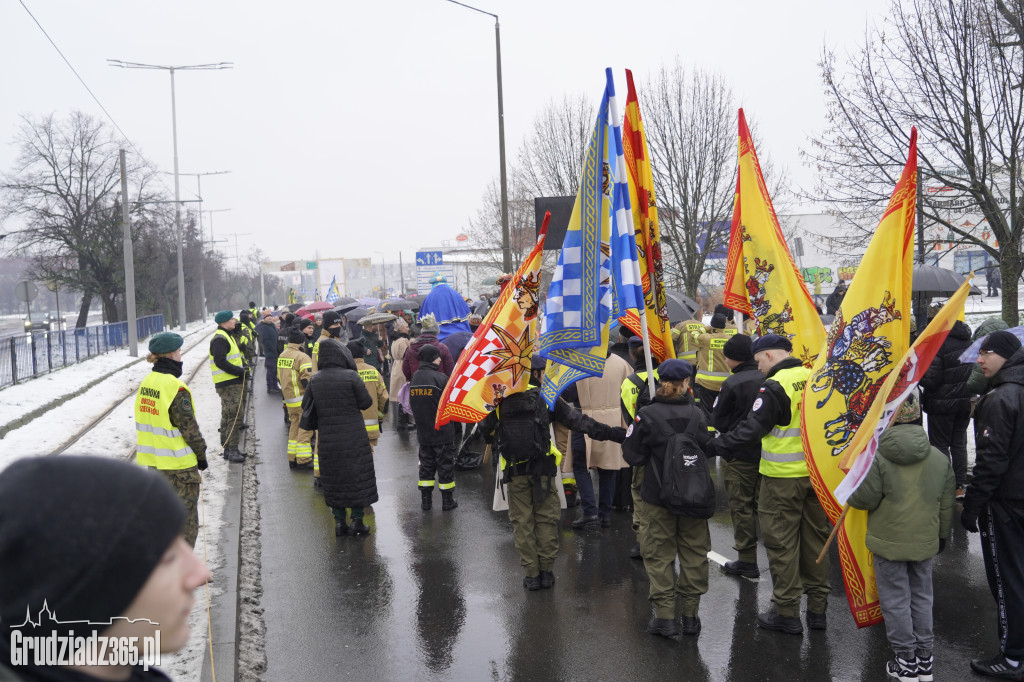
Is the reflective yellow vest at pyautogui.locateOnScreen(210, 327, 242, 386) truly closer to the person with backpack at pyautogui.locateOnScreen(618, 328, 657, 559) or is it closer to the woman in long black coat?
the woman in long black coat

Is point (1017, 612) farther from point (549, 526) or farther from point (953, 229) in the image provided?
point (953, 229)

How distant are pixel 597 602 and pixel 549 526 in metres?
0.69

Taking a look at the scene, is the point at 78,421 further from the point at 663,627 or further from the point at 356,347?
the point at 663,627

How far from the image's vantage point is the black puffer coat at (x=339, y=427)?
759cm

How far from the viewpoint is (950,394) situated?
25.1 feet

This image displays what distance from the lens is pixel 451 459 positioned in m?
8.91

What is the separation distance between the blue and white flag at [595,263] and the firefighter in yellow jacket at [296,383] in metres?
5.73

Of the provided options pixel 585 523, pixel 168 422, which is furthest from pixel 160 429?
pixel 585 523

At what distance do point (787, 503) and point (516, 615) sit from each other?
2157 mm

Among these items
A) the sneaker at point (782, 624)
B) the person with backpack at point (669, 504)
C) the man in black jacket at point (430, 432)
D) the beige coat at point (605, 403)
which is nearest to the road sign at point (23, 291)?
the man in black jacket at point (430, 432)

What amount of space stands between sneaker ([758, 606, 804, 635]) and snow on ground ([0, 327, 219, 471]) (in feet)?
19.8

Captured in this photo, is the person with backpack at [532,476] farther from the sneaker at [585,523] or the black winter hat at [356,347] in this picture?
the black winter hat at [356,347]

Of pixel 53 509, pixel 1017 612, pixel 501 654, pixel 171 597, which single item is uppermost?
pixel 53 509

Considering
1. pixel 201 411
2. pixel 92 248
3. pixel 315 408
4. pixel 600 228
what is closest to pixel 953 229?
pixel 600 228
